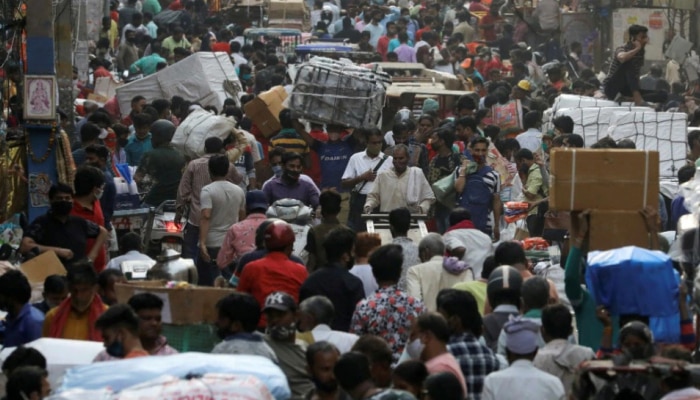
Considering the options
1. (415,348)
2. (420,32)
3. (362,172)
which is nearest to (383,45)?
(420,32)

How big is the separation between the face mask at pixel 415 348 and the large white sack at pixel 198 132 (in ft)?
26.6

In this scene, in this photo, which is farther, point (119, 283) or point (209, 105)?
point (209, 105)

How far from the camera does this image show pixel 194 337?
10.0 m

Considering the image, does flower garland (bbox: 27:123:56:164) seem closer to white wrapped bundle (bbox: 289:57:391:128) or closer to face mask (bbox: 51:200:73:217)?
face mask (bbox: 51:200:73:217)

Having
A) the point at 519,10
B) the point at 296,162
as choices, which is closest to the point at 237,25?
the point at 519,10

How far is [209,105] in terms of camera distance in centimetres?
2269

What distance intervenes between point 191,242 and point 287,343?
558 cm

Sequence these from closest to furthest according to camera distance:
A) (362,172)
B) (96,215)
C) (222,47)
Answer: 1. (96,215)
2. (362,172)
3. (222,47)

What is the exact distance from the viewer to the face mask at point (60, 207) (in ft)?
40.1

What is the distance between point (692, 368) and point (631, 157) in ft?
8.30

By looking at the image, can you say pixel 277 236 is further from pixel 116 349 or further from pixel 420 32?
pixel 420 32

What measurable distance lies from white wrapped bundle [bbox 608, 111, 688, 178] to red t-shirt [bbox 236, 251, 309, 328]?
20.5 feet

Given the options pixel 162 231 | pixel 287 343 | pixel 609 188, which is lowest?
pixel 162 231

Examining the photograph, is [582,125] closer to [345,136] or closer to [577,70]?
[345,136]
